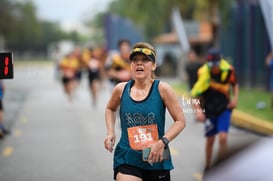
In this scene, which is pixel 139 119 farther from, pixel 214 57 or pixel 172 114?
pixel 214 57

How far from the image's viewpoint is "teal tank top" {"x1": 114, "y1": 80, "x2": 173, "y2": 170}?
566 centimetres

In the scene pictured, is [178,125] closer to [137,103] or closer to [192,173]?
[137,103]

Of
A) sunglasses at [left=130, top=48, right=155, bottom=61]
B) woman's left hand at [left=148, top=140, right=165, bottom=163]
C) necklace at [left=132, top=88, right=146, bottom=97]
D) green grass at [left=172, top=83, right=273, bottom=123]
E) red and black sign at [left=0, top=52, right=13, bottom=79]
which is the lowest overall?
green grass at [left=172, top=83, right=273, bottom=123]

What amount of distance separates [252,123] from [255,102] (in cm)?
529

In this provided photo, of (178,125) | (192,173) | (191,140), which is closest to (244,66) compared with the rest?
(191,140)

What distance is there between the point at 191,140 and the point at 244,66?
15.3 metres

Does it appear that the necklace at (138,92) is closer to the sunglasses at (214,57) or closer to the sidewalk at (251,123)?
the sunglasses at (214,57)

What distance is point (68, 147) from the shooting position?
496 inches

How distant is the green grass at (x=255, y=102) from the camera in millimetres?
16570

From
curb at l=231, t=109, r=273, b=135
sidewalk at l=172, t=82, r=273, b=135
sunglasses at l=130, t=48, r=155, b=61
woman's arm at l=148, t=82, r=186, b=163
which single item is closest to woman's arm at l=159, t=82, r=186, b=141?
woman's arm at l=148, t=82, r=186, b=163

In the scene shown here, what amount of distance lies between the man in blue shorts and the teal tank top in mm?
3366

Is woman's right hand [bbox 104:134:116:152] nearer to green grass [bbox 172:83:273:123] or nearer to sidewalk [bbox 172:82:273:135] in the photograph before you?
sidewalk [bbox 172:82:273:135]

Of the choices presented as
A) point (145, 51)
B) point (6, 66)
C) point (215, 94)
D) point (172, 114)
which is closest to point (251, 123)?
point (215, 94)

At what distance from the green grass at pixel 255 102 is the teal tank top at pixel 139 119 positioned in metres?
9.79
